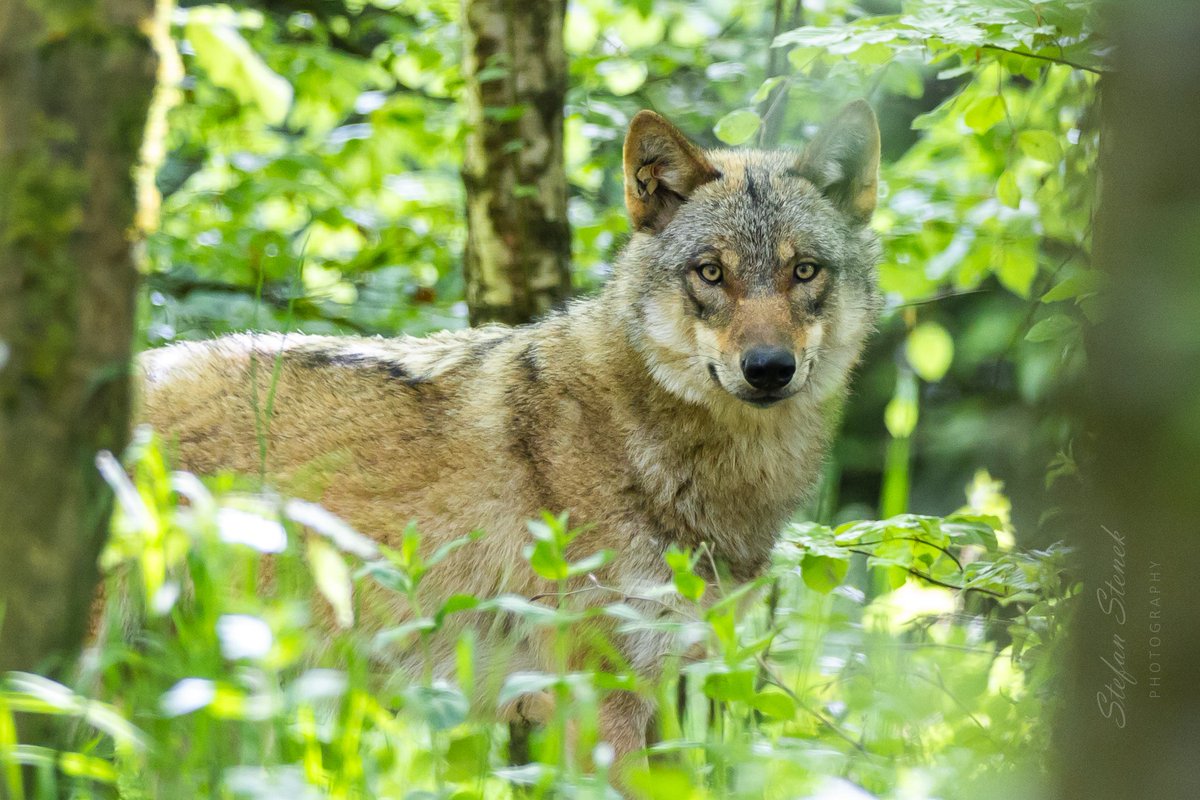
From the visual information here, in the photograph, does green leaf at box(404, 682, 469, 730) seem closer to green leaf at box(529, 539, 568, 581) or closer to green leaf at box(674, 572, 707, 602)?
green leaf at box(529, 539, 568, 581)

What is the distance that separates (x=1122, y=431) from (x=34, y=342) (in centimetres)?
200

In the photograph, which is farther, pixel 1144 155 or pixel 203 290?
pixel 203 290

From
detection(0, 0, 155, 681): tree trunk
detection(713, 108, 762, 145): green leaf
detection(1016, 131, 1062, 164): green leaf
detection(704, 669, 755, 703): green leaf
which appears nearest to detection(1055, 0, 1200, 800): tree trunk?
detection(704, 669, 755, 703): green leaf

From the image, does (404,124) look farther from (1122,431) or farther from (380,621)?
(1122,431)

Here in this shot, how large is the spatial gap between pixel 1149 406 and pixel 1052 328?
7.30 ft

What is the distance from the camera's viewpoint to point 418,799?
1943mm

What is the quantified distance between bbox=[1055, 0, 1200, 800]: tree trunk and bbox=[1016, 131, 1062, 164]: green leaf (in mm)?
3063

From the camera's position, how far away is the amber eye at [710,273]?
3.99 metres

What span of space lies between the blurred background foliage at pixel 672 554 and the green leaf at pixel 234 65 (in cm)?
1

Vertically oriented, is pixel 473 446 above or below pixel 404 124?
below

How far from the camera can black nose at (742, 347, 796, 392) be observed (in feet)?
12.0

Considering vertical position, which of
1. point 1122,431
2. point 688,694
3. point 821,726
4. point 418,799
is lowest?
point 688,694

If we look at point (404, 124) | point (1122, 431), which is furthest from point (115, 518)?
point (404, 124)

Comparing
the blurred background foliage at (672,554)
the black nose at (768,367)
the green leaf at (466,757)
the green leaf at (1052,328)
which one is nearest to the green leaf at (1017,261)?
the blurred background foliage at (672,554)
